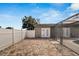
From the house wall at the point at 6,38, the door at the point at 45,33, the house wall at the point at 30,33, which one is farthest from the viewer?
the door at the point at 45,33

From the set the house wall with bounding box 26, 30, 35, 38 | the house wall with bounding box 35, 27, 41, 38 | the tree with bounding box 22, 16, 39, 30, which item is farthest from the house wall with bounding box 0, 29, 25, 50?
the tree with bounding box 22, 16, 39, 30

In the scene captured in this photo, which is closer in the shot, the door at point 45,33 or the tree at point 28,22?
the door at point 45,33

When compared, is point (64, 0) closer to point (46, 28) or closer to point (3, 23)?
point (3, 23)

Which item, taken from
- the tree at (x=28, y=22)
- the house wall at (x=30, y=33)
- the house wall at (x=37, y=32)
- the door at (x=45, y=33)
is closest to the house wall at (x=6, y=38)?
the house wall at (x=30, y=33)

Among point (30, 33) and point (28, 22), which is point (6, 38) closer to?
point (30, 33)

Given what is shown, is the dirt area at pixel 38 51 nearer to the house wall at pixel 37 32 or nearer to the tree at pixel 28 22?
the house wall at pixel 37 32

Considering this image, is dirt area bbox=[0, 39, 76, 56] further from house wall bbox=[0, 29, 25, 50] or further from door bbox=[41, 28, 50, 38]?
door bbox=[41, 28, 50, 38]

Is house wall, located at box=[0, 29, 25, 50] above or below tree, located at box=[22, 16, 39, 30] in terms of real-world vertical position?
below

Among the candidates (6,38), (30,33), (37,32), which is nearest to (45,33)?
(37,32)

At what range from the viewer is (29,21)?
24.3 metres

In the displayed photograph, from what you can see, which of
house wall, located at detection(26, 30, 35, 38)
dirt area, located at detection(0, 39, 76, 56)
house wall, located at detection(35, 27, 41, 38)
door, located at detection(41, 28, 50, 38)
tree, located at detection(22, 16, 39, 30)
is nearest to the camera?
dirt area, located at detection(0, 39, 76, 56)

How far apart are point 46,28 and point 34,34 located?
1.88 meters

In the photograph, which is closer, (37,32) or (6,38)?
(6,38)

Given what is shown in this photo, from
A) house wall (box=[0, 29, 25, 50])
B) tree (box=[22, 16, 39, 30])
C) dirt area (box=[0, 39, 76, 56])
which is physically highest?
tree (box=[22, 16, 39, 30])
